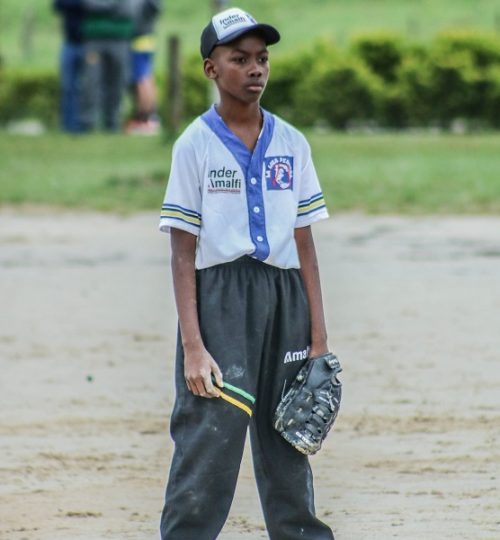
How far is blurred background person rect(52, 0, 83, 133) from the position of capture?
77.8ft

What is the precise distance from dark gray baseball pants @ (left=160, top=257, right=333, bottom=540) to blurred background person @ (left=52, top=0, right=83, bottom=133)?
1965 centimetres

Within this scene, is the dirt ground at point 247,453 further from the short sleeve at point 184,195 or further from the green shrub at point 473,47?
the green shrub at point 473,47

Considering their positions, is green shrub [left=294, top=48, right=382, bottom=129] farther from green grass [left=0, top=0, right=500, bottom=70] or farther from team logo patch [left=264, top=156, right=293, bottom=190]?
team logo patch [left=264, top=156, right=293, bottom=190]

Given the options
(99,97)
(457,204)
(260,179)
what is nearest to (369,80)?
(99,97)

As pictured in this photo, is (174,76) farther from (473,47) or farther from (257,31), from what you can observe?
(257,31)

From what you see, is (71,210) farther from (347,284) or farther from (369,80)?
(369,80)

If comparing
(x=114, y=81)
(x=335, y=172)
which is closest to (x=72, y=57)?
(x=114, y=81)

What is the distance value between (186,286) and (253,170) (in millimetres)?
345

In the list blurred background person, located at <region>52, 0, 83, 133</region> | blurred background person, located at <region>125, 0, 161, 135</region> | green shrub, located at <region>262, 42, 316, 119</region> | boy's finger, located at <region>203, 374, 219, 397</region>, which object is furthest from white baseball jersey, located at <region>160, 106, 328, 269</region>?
green shrub, located at <region>262, 42, 316, 119</region>

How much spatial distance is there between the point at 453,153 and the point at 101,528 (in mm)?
14733

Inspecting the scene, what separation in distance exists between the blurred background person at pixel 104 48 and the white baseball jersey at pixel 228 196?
1948 centimetres

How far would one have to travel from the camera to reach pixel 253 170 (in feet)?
14.4

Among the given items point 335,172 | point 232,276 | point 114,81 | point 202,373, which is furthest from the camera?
point 114,81

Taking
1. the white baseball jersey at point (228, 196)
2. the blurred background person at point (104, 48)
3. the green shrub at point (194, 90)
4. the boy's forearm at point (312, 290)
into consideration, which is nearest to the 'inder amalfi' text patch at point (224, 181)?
the white baseball jersey at point (228, 196)
